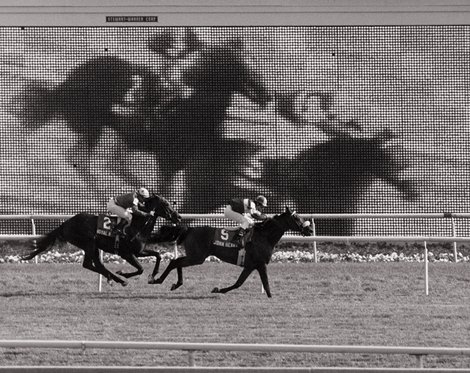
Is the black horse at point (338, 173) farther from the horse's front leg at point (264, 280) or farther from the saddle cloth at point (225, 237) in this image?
the horse's front leg at point (264, 280)

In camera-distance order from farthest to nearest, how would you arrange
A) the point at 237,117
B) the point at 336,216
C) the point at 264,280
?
the point at 237,117 < the point at 336,216 < the point at 264,280

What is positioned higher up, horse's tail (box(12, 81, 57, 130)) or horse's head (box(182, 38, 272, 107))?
horse's head (box(182, 38, 272, 107))

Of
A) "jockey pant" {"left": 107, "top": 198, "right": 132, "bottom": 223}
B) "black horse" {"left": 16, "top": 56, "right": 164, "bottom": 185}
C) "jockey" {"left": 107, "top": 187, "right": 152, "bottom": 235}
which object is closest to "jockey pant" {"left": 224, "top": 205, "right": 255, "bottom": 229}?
"jockey" {"left": 107, "top": 187, "right": 152, "bottom": 235}

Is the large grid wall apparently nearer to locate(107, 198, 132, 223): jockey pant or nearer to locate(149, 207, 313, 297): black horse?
locate(107, 198, 132, 223): jockey pant

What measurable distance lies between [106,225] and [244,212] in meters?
1.27

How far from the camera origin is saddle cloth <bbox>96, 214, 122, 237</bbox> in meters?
13.5

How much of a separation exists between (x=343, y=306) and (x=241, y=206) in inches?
67.1

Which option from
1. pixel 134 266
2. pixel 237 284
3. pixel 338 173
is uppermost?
pixel 338 173

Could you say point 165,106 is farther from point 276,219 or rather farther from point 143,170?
point 276,219

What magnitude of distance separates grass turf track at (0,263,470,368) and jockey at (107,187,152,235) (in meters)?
0.56

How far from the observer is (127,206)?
1356 centimetres

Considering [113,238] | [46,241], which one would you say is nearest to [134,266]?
[113,238]

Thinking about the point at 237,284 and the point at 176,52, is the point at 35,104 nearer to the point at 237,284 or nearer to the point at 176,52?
the point at 176,52

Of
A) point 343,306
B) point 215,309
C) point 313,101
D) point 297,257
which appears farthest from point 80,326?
point 313,101
